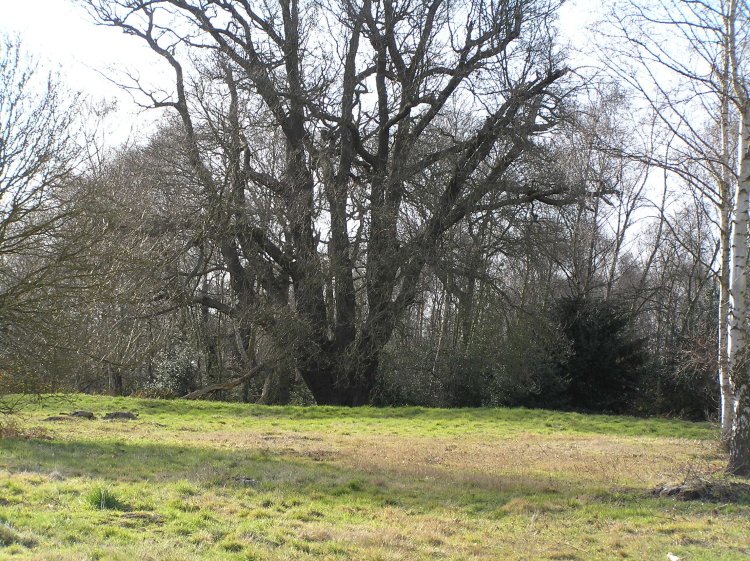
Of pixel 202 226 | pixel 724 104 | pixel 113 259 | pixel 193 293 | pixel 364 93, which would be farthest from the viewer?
pixel 364 93

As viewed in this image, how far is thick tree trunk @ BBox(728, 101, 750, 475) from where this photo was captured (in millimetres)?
9109

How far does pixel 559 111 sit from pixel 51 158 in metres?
13.6

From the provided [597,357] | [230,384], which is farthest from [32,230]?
[597,357]

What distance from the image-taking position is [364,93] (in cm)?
2108

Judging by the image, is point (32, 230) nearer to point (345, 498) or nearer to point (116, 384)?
point (345, 498)

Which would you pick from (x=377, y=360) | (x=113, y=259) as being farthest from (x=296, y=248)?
(x=113, y=259)

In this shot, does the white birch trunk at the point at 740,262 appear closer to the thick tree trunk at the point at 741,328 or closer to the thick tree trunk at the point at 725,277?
the thick tree trunk at the point at 741,328

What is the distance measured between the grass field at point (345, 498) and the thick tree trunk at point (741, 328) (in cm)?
54

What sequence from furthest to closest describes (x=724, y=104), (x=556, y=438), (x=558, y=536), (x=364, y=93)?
(x=364, y=93), (x=556, y=438), (x=724, y=104), (x=558, y=536)

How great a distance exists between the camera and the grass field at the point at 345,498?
20.0ft

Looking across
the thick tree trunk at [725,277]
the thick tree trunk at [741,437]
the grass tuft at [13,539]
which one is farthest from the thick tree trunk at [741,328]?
the grass tuft at [13,539]

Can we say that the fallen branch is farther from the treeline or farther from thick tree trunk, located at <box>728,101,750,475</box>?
thick tree trunk, located at <box>728,101,750,475</box>

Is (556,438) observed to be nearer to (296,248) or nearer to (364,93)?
(296,248)


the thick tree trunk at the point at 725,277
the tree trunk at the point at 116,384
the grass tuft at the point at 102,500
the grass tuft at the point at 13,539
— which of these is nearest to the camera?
the grass tuft at the point at 13,539
